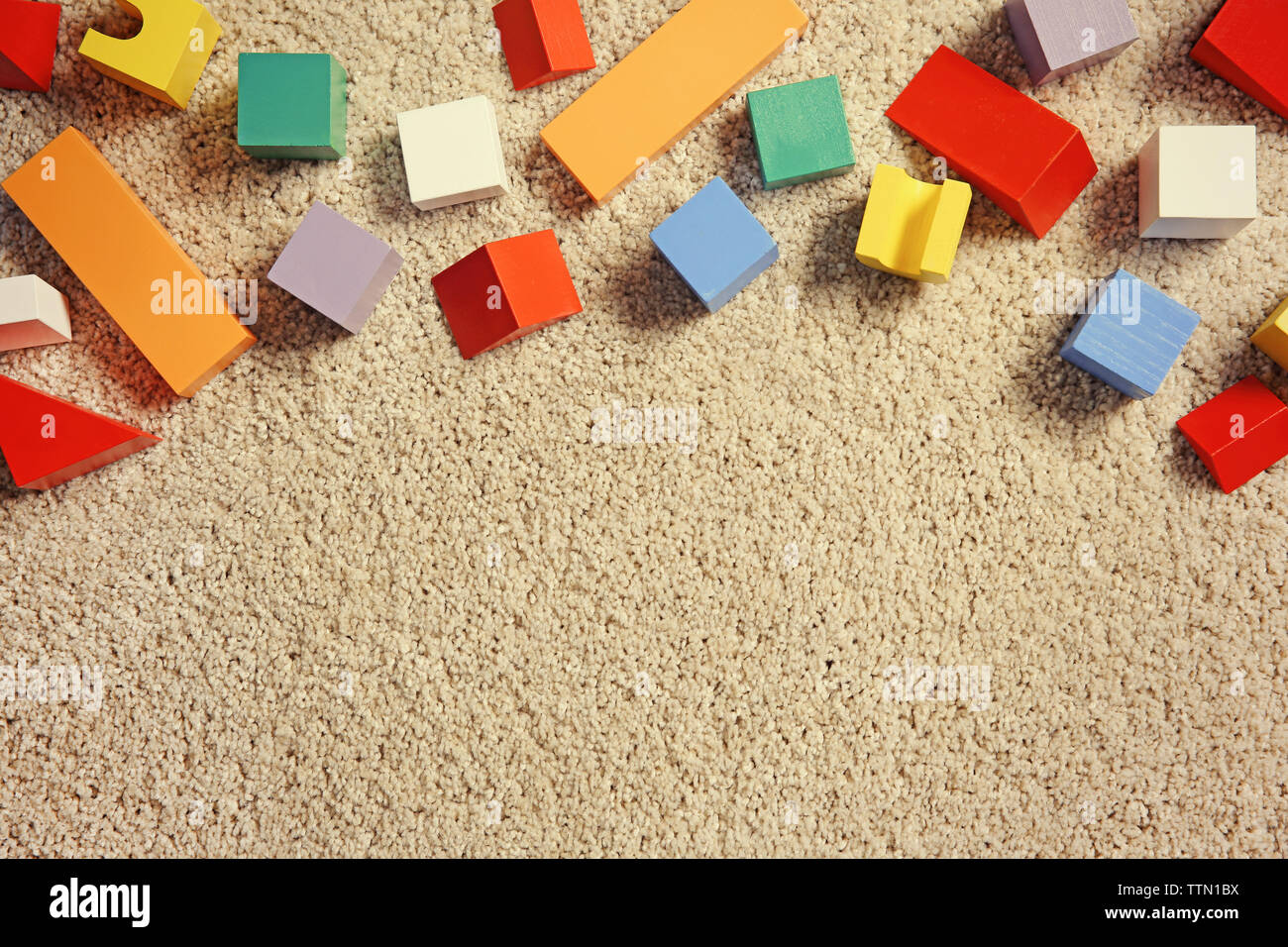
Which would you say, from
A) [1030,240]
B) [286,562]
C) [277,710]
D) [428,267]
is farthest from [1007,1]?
[277,710]

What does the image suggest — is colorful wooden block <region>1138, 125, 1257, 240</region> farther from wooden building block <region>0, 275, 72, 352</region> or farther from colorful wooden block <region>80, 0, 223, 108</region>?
wooden building block <region>0, 275, 72, 352</region>

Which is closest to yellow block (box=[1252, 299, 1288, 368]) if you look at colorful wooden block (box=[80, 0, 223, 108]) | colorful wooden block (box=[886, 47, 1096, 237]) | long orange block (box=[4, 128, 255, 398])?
colorful wooden block (box=[886, 47, 1096, 237])

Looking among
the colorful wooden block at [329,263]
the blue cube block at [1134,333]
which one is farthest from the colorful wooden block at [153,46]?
the blue cube block at [1134,333]

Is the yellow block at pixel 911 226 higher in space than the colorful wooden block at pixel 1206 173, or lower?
lower

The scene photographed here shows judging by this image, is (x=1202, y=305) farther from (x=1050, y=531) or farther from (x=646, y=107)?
(x=646, y=107)

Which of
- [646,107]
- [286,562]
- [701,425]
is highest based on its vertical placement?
[646,107]

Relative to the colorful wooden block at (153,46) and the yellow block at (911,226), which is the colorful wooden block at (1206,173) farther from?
the colorful wooden block at (153,46)

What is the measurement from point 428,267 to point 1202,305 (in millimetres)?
861

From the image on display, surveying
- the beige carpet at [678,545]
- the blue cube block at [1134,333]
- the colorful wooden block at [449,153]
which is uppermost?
the colorful wooden block at [449,153]

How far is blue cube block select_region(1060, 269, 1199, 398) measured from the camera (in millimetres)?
938

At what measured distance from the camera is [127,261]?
0.97 metres

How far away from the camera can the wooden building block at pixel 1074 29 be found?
0.95 metres

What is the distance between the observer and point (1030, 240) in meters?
0.99

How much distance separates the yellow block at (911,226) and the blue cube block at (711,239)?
116 mm
